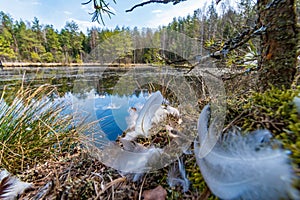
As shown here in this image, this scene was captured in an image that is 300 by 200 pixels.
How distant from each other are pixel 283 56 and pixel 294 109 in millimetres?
361

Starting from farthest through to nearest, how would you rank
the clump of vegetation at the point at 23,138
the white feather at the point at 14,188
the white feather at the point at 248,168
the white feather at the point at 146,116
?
the clump of vegetation at the point at 23,138 < the white feather at the point at 146,116 < the white feather at the point at 14,188 < the white feather at the point at 248,168

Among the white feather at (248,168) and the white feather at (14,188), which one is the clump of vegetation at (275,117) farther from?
the white feather at (14,188)

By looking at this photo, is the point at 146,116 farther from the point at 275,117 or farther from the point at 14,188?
the point at 14,188

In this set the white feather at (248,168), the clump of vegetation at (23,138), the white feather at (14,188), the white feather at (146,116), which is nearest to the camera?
the white feather at (248,168)

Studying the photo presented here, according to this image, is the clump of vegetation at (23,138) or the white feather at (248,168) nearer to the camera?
the white feather at (248,168)

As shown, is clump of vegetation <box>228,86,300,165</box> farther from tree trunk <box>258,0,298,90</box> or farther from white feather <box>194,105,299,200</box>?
tree trunk <box>258,0,298,90</box>

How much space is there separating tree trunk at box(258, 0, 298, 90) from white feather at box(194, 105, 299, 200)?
433mm

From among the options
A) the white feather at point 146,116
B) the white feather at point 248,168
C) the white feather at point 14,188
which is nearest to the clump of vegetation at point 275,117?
the white feather at point 248,168

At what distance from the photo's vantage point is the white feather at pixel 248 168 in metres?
0.27

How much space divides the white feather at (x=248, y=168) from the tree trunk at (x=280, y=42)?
43 centimetres

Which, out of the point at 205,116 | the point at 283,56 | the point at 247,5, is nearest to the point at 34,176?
the point at 205,116

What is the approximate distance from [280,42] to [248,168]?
2.03 ft

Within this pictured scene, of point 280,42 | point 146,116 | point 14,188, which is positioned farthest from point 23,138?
point 280,42

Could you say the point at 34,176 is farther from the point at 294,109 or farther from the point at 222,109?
the point at 294,109
